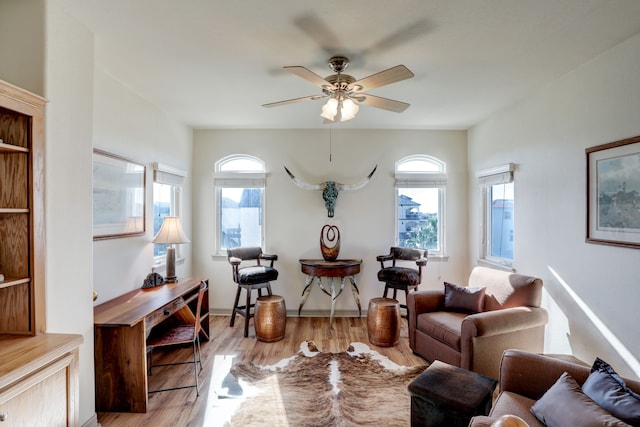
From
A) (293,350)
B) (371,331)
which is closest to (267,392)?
(293,350)

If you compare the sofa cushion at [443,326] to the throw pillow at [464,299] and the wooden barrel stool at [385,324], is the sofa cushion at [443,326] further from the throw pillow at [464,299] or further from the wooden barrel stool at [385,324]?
the wooden barrel stool at [385,324]

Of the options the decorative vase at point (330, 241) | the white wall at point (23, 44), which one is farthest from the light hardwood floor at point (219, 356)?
the white wall at point (23, 44)

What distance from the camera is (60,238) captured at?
1.86 m

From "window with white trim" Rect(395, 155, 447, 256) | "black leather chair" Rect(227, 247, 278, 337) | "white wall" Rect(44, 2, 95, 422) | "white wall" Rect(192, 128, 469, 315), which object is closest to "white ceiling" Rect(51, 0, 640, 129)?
"white wall" Rect(44, 2, 95, 422)

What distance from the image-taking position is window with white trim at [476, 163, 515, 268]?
12.0ft

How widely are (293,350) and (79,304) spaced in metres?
2.05

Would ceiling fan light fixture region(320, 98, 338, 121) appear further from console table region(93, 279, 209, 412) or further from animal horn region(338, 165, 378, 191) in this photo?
console table region(93, 279, 209, 412)

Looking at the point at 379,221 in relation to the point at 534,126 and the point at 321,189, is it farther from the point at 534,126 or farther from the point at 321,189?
the point at 534,126

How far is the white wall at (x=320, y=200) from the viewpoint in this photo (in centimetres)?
451

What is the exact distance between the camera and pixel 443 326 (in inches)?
112

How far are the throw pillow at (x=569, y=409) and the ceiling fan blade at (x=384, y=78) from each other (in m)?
1.92

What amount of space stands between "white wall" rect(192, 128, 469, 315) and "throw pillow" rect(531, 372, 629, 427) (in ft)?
9.76

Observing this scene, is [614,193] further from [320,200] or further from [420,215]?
[320,200]

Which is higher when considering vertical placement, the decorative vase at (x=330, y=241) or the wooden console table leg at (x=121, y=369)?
the decorative vase at (x=330, y=241)
